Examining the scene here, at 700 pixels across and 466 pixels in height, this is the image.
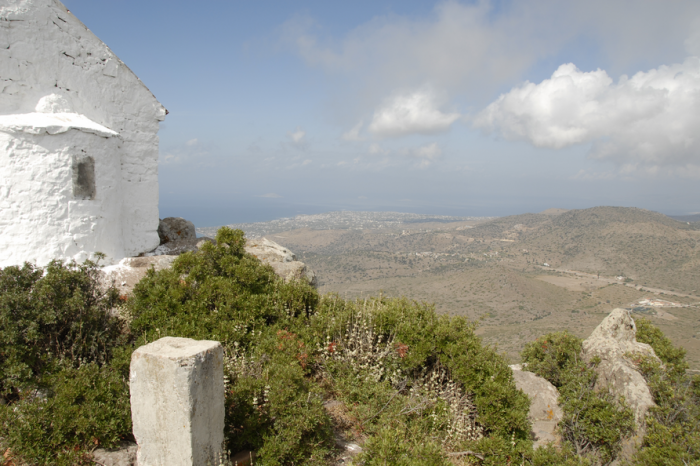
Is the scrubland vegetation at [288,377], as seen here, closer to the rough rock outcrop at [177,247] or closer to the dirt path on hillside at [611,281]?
the rough rock outcrop at [177,247]

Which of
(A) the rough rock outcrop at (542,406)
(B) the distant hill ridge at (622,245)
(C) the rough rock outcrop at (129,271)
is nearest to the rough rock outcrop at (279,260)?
(C) the rough rock outcrop at (129,271)

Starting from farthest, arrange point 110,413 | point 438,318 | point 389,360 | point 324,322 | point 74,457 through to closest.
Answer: point 438,318 → point 324,322 → point 389,360 → point 110,413 → point 74,457

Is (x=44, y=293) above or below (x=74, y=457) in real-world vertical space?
above

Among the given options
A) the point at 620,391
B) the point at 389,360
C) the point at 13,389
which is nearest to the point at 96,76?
the point at 13,389

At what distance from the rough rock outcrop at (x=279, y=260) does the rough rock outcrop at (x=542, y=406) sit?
19.2 feet

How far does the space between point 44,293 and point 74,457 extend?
255 cm

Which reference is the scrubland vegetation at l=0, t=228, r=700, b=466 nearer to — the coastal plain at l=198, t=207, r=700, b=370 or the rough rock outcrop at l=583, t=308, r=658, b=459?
the rough rock outcrop at l=583, t=308, r=658, b=459

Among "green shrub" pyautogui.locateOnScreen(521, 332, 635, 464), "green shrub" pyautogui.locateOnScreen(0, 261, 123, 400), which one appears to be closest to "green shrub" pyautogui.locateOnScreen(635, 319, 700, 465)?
"green shrub" pyautogui.locateOnScreen(521, 332, 635, 464)

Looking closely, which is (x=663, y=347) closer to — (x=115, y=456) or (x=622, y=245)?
(x=115, y=456)

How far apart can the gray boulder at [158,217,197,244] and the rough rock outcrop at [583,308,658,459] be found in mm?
12738

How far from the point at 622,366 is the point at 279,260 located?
962 centimetres

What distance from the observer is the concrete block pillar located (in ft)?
11.8

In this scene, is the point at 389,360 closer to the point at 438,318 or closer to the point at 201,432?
the point at 438,318

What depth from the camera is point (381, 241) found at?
93.1 metres
